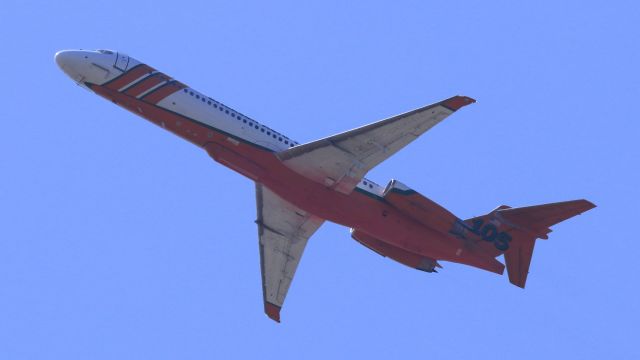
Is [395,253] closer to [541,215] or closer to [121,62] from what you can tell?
[541,215]

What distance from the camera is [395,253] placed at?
148 ft

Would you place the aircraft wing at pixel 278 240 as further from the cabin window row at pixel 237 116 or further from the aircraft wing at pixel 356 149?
the aircraft wing at pixel 356 149

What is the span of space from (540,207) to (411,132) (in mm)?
9793

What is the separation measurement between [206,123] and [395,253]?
1181cm

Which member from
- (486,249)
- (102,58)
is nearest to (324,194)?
(486,249)

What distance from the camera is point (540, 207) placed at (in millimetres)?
43906

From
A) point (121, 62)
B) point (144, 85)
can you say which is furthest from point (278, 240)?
point (121, 62)

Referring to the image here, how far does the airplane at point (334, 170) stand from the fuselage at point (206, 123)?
0.05 meters

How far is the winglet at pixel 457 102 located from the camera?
35375 millimetres

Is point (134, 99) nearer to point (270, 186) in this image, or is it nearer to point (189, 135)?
point (189, 135)

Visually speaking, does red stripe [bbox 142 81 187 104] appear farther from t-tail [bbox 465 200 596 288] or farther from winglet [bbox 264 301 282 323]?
t-tail [bbox 465 200 596 288]

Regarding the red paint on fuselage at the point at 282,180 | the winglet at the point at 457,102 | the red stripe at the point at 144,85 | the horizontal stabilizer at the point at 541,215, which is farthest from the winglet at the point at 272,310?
the winglet at the point at 457,102

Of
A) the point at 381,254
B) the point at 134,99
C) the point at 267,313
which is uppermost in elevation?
the point at 134,99

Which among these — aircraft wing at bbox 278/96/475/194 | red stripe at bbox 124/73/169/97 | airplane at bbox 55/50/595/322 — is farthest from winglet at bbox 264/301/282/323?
red stripe at bbox 124/73/169/97
